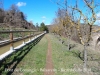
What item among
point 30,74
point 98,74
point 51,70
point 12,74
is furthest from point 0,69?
point 98,74

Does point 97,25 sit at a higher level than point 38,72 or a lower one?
higher

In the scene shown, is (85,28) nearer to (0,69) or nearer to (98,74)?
(98,74)

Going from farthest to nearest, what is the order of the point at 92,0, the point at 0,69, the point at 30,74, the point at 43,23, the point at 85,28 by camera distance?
1. the point at 43,23
2. the point at 85,28
3. the point at 92,0
4. the point at 30,74
5. the point at 0,69

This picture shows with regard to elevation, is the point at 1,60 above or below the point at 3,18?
below

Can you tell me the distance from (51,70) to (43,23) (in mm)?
102051

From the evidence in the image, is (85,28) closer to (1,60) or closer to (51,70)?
(51,70)

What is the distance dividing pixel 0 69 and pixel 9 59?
137cm

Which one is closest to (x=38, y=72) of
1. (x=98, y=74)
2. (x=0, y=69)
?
(x=0, y=69)

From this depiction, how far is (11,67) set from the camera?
18.0 ft

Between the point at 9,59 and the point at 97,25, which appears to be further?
the point at 97,25

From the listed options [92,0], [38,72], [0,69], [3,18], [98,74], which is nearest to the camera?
[0,69]

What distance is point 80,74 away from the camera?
623 centimetres

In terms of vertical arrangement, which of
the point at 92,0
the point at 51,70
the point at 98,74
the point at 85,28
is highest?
the point at 92,0

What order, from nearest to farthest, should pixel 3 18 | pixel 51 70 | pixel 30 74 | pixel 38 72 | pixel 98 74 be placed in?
1. pixel 30 74
2. pixel 38 72
3. pixel 51 70
4. pixel 98 74
5. pixel 3 18
